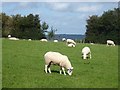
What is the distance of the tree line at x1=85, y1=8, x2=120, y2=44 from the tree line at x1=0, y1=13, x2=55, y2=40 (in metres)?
10.7

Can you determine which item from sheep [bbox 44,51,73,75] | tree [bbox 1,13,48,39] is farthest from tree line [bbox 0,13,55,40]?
sheep [bbox 44,51,73,75]

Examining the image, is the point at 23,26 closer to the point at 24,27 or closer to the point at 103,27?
the point at 24,27

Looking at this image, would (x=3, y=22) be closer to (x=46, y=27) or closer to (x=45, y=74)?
(x=46, y=27)

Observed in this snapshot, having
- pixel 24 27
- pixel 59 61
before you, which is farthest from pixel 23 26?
pixel 59 61

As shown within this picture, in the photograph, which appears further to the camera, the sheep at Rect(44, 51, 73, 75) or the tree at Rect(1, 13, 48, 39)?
the tree at Rect(1, 13, 48, 39)

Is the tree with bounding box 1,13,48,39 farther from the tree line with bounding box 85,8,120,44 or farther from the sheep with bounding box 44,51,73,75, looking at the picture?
the sheep with bounding box 44,51,73,75

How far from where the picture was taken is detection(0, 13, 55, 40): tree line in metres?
76.8

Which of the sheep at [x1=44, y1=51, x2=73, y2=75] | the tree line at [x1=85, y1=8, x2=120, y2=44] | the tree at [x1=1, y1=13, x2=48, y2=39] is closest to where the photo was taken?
the sheep at [x1=44, y1=51, x2=73, y2=75]

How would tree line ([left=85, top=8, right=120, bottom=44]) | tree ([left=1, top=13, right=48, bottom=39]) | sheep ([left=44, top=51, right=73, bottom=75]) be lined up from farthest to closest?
tree ([left=1, top=13, right=48, bottom=39])
tree line ([left=85, top=8, right=120, bottom=44])
sheep ([left=44, top=51, right=73, bottom=75])

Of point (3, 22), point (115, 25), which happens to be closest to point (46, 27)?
point (3, 22)

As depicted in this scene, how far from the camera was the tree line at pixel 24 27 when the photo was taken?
76812 mm

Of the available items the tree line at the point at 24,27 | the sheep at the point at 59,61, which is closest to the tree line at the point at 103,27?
the tree line at the point at 24,27

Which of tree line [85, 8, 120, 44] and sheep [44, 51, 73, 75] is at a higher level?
tree line [85, 8, 120, 44]

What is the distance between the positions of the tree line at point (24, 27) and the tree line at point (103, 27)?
1067 cm
